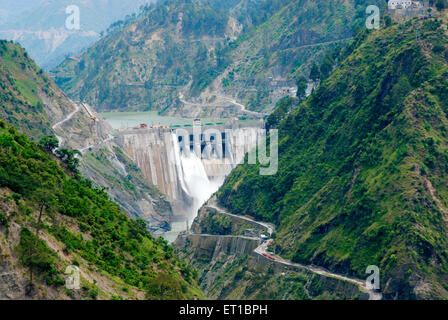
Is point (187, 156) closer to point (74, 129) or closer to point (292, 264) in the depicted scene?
point (74, 129)

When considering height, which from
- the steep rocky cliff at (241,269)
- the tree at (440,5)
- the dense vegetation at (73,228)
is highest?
the tree at (440,5)

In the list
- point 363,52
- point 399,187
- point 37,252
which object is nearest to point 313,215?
point 399,187

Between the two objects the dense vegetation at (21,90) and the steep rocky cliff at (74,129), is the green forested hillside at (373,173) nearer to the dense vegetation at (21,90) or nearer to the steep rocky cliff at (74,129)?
the steep rocky cliff at (74,129)

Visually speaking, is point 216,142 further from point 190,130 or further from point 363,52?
point 363,52

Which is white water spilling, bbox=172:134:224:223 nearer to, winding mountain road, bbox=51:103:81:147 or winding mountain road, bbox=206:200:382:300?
winding mountain road, bbox=51:103:81:147

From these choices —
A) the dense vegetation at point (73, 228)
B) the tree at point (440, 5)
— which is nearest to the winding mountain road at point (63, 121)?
the dense vegetation at point (73, 228)

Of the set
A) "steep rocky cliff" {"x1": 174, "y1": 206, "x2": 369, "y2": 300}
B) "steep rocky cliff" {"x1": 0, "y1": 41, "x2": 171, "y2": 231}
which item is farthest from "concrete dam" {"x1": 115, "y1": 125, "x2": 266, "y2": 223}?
"steep rocky cliff" {"x1": 174, "y1": 206, "x2": 369, "y2": 300}

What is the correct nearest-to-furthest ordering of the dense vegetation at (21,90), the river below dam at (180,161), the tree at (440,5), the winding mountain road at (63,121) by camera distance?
the tree at (440,5)
the dense vegetation at (21,90)
the winding mountain road at (63,121)
the river below dam at (180,161)
